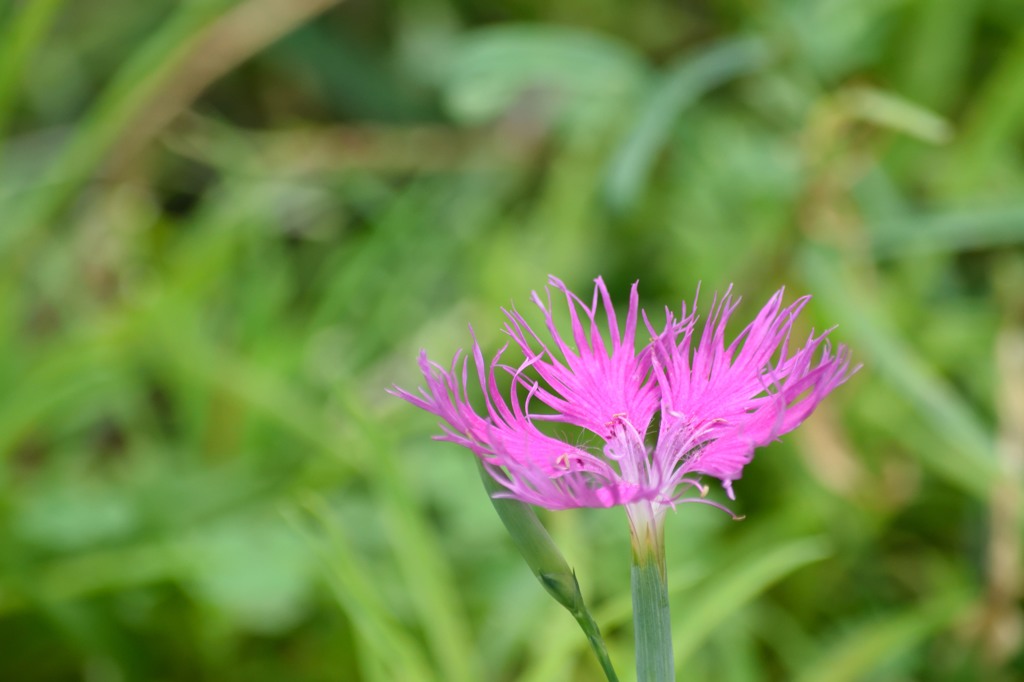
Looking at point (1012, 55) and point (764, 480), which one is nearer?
point (764, 480)

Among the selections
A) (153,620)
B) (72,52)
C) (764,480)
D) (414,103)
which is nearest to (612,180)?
(764,480)

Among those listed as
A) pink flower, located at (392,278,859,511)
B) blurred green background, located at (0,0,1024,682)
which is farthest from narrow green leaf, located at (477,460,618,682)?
blurred green background, located at (0,0,1024,682)

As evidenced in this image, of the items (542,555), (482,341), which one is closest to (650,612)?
(542,555)

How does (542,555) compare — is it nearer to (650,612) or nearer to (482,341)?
(650,612)

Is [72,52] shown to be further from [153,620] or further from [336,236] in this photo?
[153,620]

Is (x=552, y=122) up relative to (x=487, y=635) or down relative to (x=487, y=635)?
up

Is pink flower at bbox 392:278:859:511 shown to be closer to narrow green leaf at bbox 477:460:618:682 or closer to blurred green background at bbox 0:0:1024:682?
narrow green leaf at bbox 477:460:618:682
